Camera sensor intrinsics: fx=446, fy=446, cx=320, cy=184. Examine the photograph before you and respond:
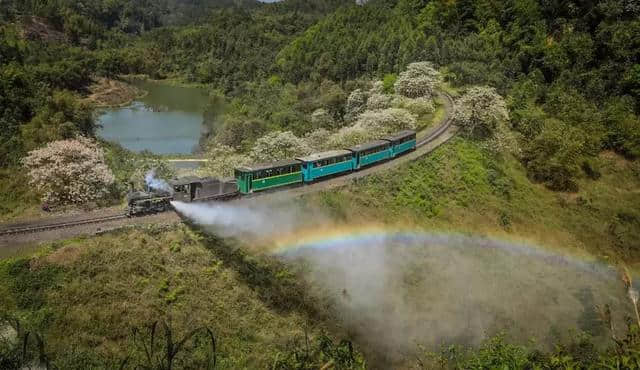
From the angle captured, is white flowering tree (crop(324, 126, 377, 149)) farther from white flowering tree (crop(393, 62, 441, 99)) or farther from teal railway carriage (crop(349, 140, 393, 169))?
white flowering tree (crop(393, 62, 441, 99))

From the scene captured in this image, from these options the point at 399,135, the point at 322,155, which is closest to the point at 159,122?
the point at 399,135

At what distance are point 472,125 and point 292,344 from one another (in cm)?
3064

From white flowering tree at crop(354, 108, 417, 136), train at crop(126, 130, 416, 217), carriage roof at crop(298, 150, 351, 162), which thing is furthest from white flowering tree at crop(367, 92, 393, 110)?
carriage roof at crop(298, 150, 351, 162)

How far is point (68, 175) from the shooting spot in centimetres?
2439

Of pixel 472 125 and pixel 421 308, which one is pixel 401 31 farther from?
pixel 421 308

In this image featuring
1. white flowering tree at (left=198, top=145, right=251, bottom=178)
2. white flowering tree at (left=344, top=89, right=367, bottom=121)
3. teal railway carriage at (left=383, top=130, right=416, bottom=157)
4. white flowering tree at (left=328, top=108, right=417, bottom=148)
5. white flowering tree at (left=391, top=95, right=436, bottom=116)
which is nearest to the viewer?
white flowering tree at (left=198, top=145, right=251, bottom=178)

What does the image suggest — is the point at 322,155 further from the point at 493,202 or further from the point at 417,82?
the point at 417,82

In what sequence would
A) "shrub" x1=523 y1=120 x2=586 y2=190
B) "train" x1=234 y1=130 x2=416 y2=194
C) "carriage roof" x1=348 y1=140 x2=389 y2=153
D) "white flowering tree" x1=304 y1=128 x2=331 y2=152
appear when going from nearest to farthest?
"train" x1=234 y1=130 x2=416 y2=194 < "carriage roof" x1=348 y1=140 x2=389 y2=153 < "white flowering tree" x1=304 y1=128 x2=331 y2=152 < "shrub" x1=523 y1=120 x2=586 y2=190

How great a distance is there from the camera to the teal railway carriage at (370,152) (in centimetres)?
2972

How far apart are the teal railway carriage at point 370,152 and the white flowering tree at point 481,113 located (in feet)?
40.8

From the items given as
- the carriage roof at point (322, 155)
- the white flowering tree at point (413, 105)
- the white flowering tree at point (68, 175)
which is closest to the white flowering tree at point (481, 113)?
the white flowering tree at point (413, 105)

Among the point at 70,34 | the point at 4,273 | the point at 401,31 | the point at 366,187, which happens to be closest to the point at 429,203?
the point at 366,187

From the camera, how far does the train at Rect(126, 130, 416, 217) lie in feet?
70.1

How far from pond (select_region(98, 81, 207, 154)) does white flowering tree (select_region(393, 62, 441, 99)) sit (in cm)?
2887
